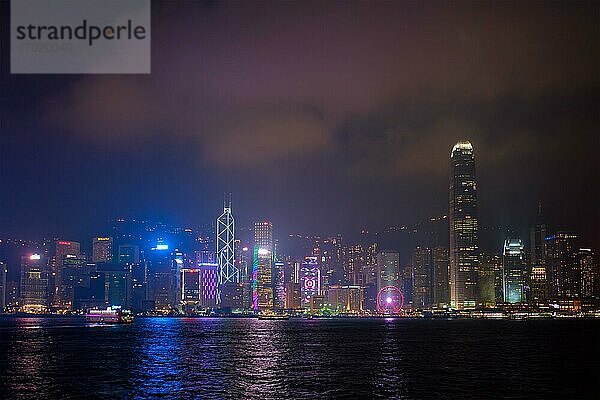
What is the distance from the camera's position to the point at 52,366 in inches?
2520

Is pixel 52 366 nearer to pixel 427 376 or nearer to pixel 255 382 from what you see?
pixel 255 382

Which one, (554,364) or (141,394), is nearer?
(141,394)

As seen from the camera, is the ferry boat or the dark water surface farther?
the ferry boat

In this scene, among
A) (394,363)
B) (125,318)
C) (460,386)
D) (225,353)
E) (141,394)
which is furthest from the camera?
(125,318)

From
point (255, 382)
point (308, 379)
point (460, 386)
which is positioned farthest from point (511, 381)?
point (255, 382)

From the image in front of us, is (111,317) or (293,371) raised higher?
(293,371)

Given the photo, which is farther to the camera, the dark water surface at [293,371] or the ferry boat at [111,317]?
the ferry boat at [111,317]

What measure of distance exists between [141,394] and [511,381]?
27.0 m

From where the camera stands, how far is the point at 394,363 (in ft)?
225

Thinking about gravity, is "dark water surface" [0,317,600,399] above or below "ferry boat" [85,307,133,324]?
above

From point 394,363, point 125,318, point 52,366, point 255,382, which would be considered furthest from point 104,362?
point 125,318

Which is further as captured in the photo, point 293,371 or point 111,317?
point 111,317

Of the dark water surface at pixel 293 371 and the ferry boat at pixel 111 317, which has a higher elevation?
the dark water surface at pixel 293 371

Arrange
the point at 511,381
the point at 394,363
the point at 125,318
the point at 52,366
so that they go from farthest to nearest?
the point at 125,318 < the point at 394,363 < the point at 52,366 < the point at 511,381
